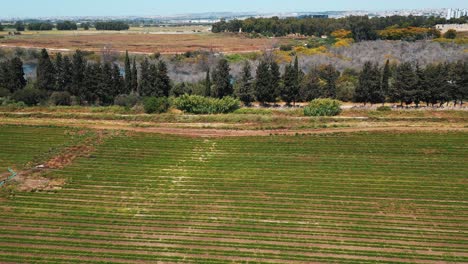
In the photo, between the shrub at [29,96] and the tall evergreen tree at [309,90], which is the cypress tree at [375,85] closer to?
the tall evergreen tree at [309,90]

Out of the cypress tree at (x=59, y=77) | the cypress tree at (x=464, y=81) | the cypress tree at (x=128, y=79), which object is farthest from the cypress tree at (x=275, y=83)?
the cypress tree at (x=59, y=77)

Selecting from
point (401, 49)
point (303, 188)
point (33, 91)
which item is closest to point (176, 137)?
point (303, 188)

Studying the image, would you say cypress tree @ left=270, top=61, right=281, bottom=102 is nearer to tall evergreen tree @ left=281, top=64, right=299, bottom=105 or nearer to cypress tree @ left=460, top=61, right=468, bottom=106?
tall evergreen tree @ left=281, top=64, right=299, bottom=105

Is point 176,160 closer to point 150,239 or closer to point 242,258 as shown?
point 150,239

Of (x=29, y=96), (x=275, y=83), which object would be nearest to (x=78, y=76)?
(x=29, y=96)

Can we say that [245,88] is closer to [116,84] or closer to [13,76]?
[116,84]

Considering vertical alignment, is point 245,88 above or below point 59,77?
below
